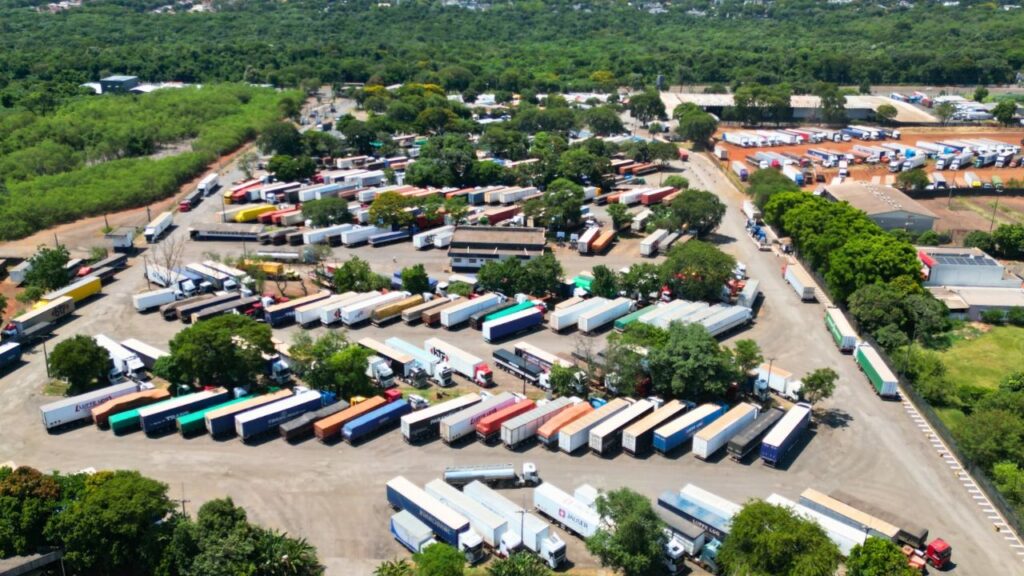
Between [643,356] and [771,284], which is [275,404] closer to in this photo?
[643,356]

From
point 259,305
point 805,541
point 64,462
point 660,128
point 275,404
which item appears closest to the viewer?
point 805,541

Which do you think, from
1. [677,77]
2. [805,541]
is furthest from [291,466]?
[677,77]

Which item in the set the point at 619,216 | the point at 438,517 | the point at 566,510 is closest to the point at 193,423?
the point at 438,517

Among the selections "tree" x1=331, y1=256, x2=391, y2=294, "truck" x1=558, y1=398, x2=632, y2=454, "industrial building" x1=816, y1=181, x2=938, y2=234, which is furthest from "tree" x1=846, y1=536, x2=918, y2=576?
"industrial building" x1=816, y1=181, x2=938, y2=234

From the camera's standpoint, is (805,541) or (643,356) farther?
(643,356)

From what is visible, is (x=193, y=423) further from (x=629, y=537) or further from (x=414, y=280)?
(x=629, y=537)
